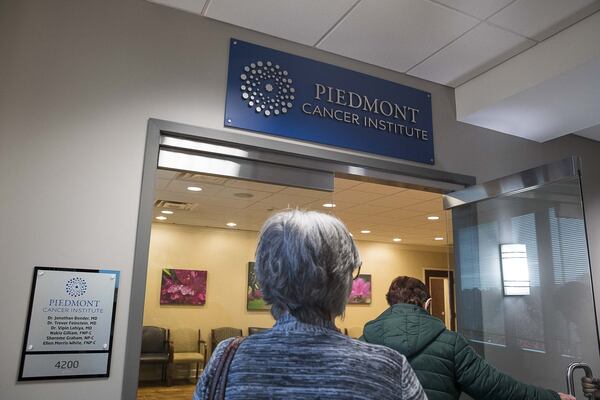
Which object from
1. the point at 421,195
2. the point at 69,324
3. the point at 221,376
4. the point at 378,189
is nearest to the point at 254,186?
the point at 69,324

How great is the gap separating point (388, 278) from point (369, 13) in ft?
28.0

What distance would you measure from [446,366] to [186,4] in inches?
73.6

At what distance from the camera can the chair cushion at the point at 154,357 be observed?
1.84 metres

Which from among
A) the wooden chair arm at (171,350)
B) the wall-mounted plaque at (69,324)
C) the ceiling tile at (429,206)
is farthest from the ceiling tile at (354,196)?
the wall-mounted plaque at (69,324)

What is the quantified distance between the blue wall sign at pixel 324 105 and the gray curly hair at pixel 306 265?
1.30 metres

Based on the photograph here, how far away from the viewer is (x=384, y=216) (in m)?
6.91

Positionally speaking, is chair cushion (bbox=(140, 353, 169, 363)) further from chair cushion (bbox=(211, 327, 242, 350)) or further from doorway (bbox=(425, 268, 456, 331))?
doorway (bbox=(425, 268, 456, 331))

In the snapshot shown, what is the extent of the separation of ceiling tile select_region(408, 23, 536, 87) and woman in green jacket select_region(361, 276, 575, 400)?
143cm

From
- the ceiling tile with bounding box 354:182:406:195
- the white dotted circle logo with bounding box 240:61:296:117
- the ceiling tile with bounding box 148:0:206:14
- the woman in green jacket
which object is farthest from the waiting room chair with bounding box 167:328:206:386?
the ceiling tile with bounding box 354:182:406:195

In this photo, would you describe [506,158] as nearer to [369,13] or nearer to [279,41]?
[369,13]

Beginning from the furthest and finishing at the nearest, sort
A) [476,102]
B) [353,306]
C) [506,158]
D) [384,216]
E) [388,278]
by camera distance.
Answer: [388,278] < [353,306] < [384,216] < [506,158] < [476,102]

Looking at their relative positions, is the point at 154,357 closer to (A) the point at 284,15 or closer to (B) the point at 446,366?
(B) the point at 446,366

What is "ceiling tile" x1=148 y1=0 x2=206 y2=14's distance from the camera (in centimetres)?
202

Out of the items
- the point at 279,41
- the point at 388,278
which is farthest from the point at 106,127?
the point at 388,278
